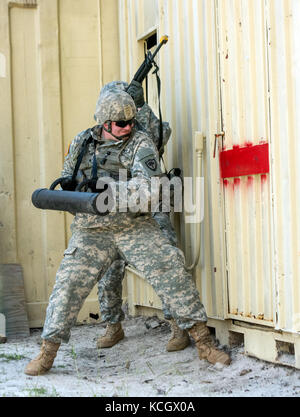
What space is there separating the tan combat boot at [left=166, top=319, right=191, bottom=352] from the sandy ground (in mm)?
57

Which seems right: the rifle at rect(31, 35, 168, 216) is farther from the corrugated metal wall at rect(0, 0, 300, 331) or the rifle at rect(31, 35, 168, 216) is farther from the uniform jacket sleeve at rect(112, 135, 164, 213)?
the corrugated metal wall at rect(0, 0, 300, 331)

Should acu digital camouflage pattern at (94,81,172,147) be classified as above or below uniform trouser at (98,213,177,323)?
above

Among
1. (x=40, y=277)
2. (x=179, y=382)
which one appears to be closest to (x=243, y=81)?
(x=179, y=382)

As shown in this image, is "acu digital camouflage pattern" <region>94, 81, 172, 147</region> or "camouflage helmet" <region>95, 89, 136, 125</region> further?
"acu digital camouflage pattern" <region>94, 81, 172, 147</region>

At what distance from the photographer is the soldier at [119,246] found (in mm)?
4113

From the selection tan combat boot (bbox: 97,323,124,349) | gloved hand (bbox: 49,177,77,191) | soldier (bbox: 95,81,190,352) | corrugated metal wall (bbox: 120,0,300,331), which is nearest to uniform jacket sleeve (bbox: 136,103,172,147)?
soldier (bbox: 95,81,190,352)

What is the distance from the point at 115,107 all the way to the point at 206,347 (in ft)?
5.76

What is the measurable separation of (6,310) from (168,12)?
9.73 ft

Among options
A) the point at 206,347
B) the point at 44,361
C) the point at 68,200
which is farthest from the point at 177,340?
the point at 68,200

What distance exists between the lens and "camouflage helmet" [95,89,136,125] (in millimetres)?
4312

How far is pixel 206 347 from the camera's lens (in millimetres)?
4270

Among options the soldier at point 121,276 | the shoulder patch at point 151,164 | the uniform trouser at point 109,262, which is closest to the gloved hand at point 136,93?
the soldier at point 121,276
